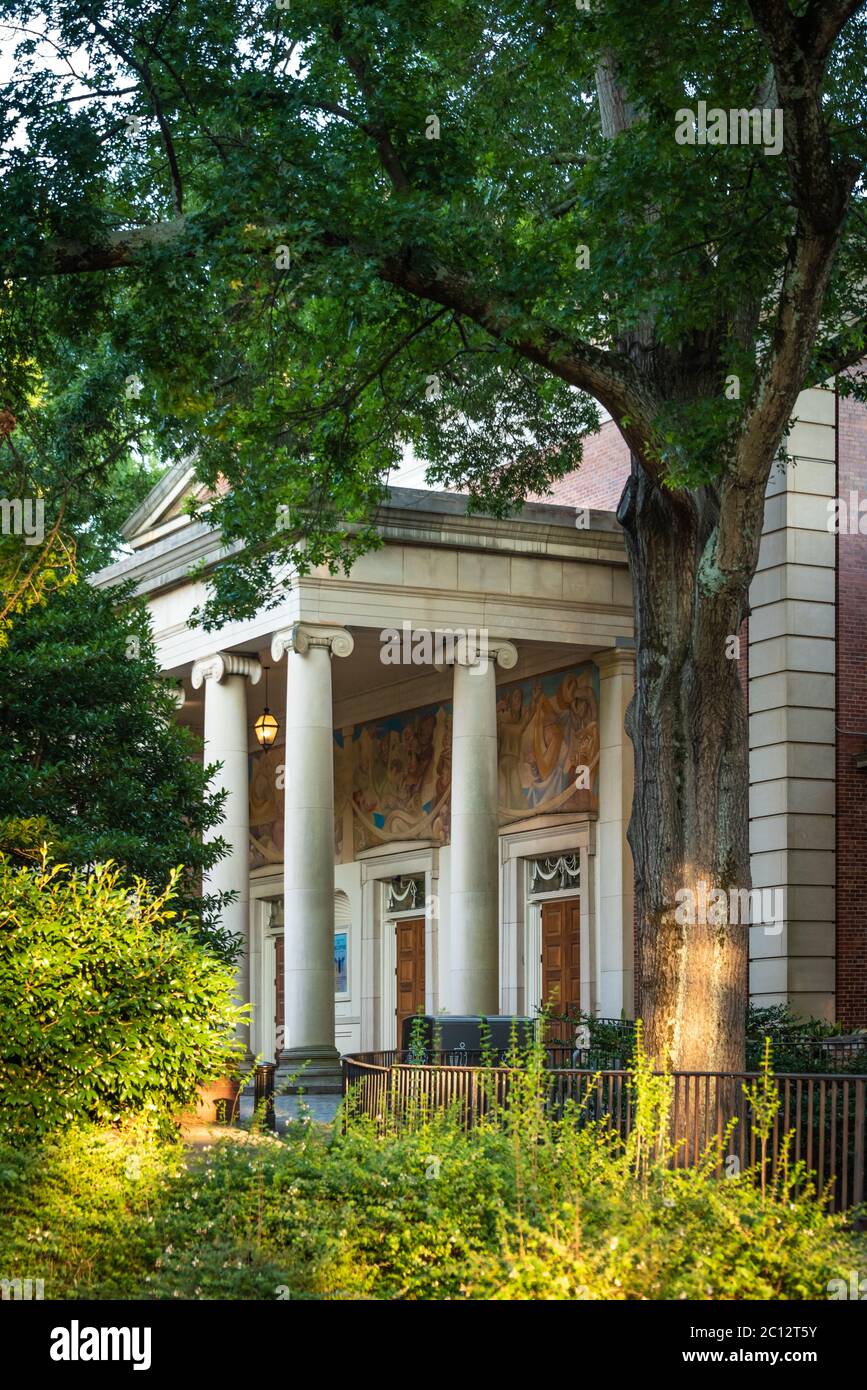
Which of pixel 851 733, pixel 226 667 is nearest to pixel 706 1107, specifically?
pixel 851 733

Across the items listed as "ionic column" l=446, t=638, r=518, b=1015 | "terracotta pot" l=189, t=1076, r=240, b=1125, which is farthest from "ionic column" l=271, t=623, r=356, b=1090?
"terracotta pot" l=189, t=1076, r=240, b=1125

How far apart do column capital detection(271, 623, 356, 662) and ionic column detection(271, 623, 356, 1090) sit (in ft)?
0.05

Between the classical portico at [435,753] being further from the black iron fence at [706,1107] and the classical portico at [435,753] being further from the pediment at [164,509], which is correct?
the black iron fence at [706,1107]

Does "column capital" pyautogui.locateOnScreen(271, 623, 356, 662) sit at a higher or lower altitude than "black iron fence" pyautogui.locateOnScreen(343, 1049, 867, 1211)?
higher

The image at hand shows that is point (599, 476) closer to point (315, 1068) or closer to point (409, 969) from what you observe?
point (409, 969)

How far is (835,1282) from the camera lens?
846 centimetres

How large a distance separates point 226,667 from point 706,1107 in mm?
16117

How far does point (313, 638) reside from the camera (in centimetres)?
2564

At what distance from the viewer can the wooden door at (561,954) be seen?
2956cm

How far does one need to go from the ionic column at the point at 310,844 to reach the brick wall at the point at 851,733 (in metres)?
7.64

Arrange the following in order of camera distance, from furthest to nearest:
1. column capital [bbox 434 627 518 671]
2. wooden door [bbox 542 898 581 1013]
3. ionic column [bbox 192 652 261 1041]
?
wooden door [bbox 542 898 581 1013] → ionic column [bbox 192 652 261 1041] → column capital [bbox 434 627 518 671]

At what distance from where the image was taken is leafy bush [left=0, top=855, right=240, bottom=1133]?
12898 millimetres

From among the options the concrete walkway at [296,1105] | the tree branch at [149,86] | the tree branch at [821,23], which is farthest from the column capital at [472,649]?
the tree branch at [821,23]

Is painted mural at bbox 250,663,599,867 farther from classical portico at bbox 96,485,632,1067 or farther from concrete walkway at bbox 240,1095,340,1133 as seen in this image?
concrete walkway at bbox 240,1095,340,1133
